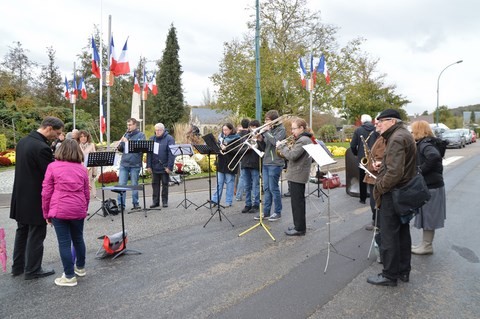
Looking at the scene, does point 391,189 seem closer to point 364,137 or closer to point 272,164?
point 272,164

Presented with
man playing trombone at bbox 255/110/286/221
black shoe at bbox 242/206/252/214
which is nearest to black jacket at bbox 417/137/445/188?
man playing trombone at bbox 255/110/286/221

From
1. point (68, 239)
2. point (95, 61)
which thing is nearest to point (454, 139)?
point (95, 61)

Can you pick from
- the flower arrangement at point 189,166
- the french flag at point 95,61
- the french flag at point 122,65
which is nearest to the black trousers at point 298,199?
the flower arrangement at point 189,166

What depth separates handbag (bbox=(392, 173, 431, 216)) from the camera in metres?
4.05

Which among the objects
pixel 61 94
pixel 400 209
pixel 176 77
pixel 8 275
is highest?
pixel 176 77

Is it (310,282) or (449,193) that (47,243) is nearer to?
(310,282)

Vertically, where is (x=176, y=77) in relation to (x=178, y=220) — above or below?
above

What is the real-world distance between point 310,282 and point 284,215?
3.53m

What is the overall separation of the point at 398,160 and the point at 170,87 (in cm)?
4813

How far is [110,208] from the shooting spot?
26.5ft

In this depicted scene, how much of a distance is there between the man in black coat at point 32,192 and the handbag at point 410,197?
4.23 m

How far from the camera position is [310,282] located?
14.2ft

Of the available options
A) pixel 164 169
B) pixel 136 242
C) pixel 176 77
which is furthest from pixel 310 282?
pixel 176 77

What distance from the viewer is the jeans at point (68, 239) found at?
431cm
